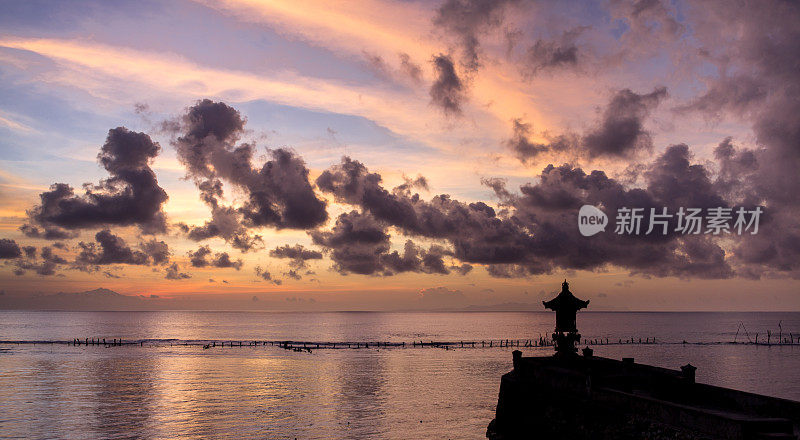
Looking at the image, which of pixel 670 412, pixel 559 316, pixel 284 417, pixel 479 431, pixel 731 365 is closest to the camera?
pixel 670 412

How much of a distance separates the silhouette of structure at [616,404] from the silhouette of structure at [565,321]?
0.06 metres

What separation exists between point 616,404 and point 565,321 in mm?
13127

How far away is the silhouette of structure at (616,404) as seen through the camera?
19141 mm

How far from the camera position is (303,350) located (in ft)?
387

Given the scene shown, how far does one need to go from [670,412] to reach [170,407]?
1662 inches

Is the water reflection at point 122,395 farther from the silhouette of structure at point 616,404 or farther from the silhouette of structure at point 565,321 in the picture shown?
the silhouette of structure at point 565,321

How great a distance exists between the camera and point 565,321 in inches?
1455

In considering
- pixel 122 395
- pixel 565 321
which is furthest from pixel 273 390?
pixel 565 321

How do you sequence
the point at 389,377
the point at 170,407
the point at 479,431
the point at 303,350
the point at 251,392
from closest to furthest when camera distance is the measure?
the point at 479,431 < the point at 170,407 < the point at 251,392 < the point at 389,377 < the point at 303,350

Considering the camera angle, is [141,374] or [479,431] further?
[141,374]

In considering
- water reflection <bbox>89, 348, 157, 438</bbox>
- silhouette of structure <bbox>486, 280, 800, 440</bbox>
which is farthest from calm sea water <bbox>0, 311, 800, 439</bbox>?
silhouette of structure <bbox>486, 280, 800, 440</bbox>

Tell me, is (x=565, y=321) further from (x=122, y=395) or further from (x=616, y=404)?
(x=122, y=395)

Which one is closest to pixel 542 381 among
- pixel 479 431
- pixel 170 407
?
pixel 479 431

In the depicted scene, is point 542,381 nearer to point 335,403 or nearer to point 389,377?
point 335,403
